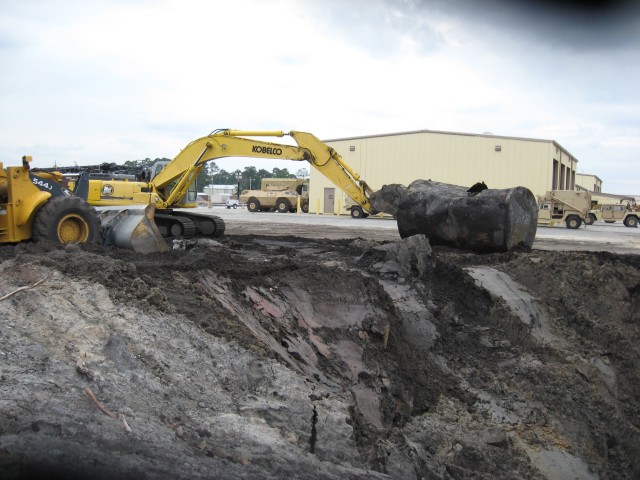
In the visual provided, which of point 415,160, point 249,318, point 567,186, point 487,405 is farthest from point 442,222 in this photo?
point 567,186

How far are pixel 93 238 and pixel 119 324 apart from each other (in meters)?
4.87

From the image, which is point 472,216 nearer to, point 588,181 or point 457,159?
point 457,159

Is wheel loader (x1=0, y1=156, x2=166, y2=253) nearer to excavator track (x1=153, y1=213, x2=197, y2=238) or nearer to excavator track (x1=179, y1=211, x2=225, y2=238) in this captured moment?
excavator track (x1=153, y1=213, x2=197, y2=238)

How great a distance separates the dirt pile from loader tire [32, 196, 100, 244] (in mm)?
1051

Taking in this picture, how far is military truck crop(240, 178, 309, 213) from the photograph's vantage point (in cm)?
4116

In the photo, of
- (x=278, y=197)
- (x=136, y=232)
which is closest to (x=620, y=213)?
(x=278, y=197)

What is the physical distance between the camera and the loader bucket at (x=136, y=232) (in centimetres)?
839

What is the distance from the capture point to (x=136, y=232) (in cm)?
845

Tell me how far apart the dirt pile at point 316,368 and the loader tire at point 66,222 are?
41.4 inches

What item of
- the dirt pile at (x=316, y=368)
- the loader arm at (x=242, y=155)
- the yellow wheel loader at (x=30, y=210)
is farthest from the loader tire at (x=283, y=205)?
the dirt pile at (x=316, y=368)

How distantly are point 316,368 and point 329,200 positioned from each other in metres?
36.7

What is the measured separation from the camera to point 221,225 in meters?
13.8

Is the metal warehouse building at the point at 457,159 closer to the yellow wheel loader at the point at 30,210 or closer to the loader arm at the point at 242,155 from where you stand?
the loader arm at the point at 242,155

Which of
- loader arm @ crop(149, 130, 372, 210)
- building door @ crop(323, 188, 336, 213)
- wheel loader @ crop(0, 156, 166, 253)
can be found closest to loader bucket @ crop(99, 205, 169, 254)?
wheel loader @ crop(0, 156, 166, 253)
